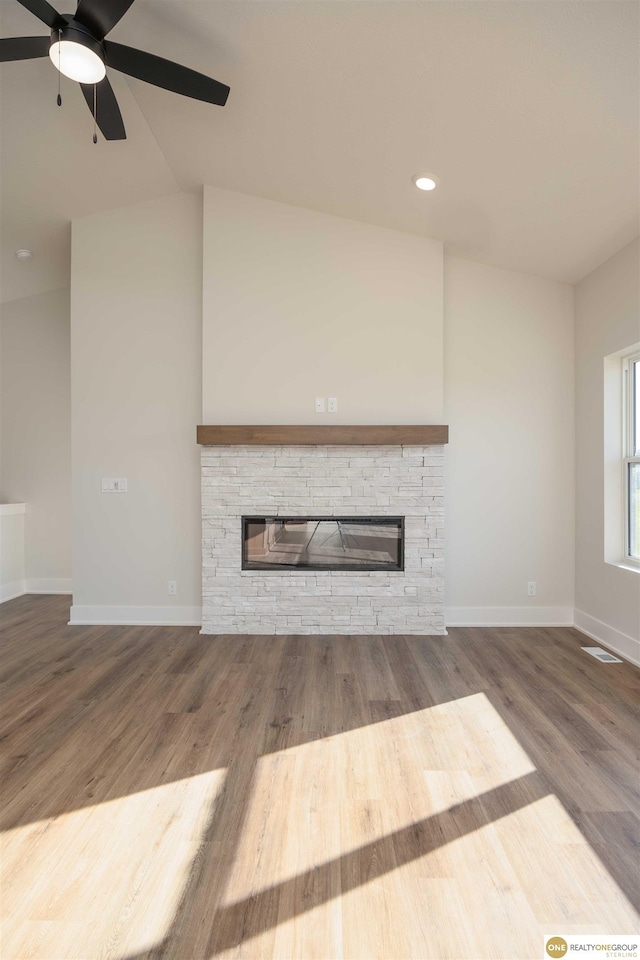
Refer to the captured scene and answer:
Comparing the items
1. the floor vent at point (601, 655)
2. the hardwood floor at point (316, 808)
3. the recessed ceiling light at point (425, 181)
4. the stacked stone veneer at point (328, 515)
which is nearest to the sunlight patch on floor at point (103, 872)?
the hardwood floor at point (316, 808)

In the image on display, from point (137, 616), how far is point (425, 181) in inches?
141

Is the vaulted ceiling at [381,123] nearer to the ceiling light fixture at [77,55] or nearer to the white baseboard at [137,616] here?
the ceiling light fixture at [77,55]

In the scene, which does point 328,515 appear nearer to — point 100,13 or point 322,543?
point 322,543

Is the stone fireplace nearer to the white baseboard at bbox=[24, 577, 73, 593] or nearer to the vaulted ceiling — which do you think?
the vaulted ceiling

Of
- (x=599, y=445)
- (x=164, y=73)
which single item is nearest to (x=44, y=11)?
(x=164, y=73)

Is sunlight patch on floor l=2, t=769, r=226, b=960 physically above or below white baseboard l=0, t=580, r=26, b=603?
below

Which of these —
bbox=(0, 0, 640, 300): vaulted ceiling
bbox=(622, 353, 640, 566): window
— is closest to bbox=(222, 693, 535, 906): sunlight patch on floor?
bbox=(622, 353, 640, 566): window

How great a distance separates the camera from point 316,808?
182cm

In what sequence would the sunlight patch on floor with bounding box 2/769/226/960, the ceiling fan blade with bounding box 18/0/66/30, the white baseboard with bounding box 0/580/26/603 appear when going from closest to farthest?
the sunlight patch on floor with bounding box 2/769/226/960, the ceiling fan blade with bounding box 18/0/66/30, the white baseboard with bounding box 0/580/26/603

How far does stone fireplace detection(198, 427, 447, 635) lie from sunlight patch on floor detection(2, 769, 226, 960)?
6.24ft

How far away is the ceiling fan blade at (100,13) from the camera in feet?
6.36

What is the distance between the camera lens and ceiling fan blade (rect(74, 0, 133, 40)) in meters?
1.94

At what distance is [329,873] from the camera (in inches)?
60.0

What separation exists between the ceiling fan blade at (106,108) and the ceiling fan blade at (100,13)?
8.9 inches
